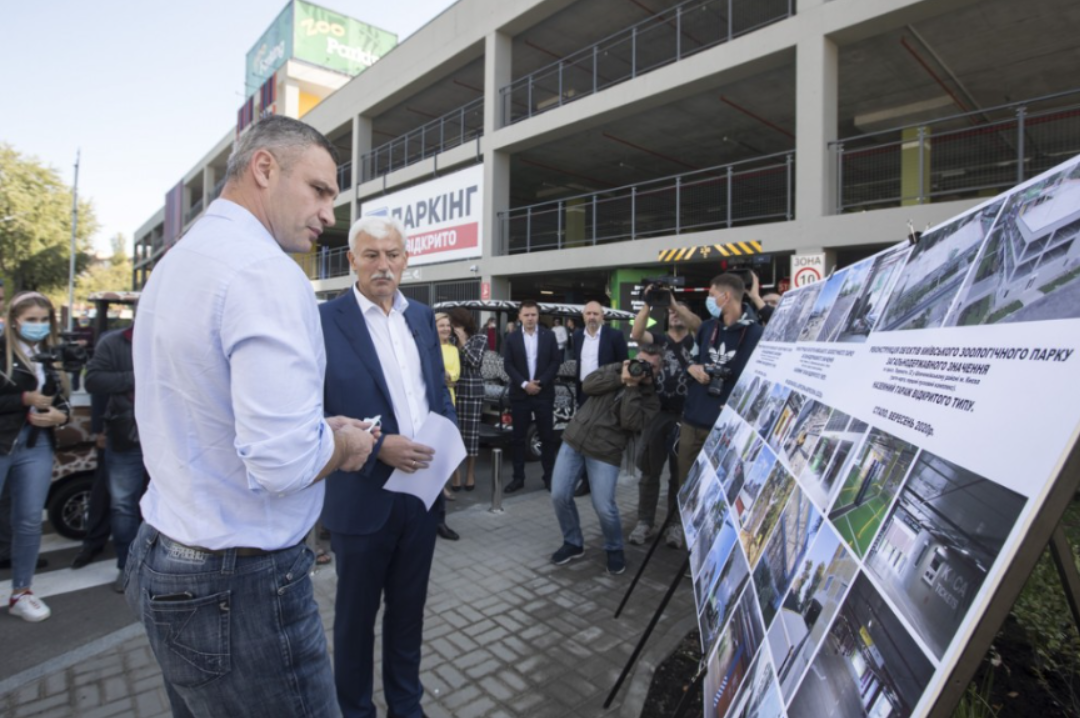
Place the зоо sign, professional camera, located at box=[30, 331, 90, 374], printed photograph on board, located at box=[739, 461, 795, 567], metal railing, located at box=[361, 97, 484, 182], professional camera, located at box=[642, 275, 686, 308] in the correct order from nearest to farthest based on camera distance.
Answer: printed photograph on board, located at box=[739, 461, 795, 567]
professional camera, located at box=[30, 331, 90, 374]
professional camera, located at box=[642, 275, 686, 308]
the зоо sign
metal railing, located at box=[361, 97, 484, 182]

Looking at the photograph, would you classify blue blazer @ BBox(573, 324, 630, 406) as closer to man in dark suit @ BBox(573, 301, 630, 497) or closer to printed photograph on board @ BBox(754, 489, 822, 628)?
man in dark suit @ BBox(573, 301, 630, 497)

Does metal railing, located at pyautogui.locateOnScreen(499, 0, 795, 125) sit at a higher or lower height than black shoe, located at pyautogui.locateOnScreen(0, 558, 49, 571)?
higher

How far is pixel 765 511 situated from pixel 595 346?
15.9 ft

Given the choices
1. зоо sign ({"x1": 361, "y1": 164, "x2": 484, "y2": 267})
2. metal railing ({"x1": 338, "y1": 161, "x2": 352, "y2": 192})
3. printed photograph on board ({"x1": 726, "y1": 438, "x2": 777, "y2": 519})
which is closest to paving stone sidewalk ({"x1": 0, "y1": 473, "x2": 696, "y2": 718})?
printed photograph on board ({"x1": 726, "y1": 438, "x2": 777, "y2": 519})

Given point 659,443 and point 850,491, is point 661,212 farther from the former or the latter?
point 850,491

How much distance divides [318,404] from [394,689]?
178cm

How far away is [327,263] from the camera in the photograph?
24.6 m

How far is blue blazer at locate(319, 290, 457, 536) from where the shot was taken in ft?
7.76

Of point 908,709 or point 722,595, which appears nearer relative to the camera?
point 908,709

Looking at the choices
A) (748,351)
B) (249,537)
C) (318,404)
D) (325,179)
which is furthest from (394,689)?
(748,351)

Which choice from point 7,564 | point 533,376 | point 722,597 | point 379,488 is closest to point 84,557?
point 7,564

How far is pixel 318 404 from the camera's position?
1411 mm

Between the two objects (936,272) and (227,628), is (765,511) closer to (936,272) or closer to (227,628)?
(936,272)

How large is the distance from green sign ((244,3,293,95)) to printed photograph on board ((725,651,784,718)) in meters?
36.4
